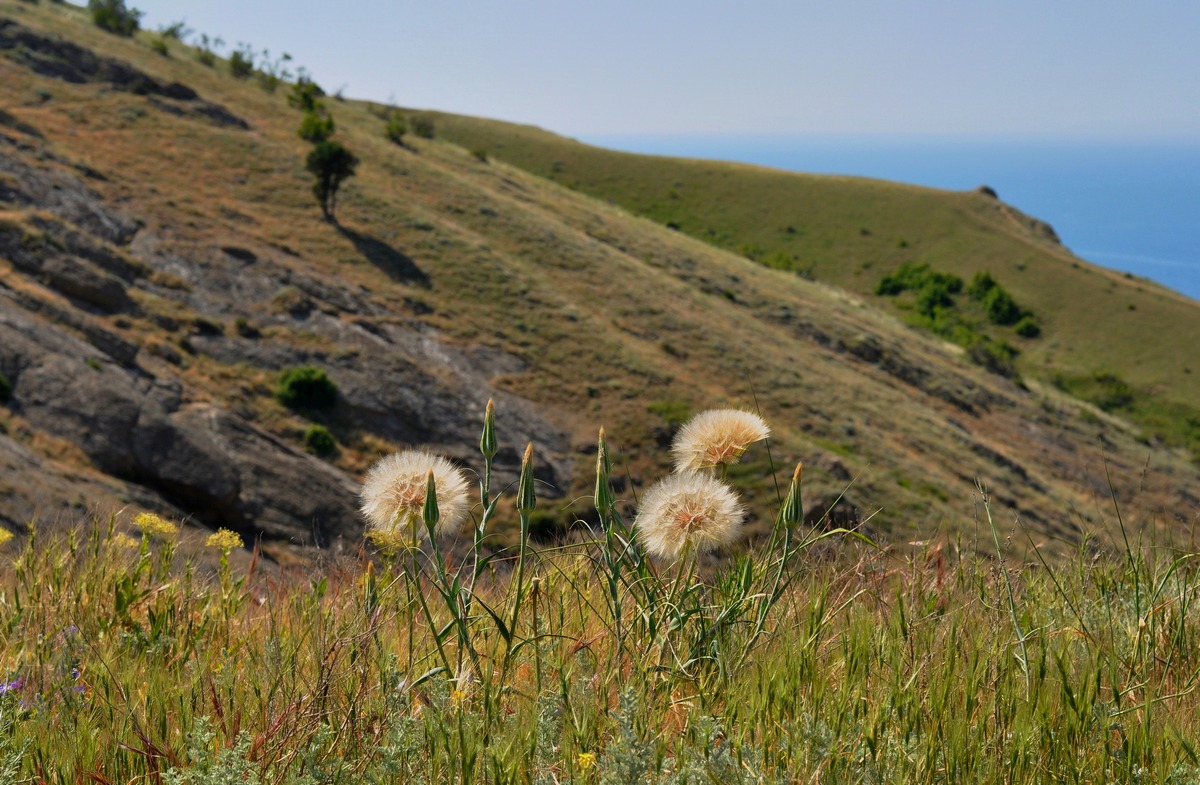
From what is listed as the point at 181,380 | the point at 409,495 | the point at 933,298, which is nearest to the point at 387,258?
the point at 181,380

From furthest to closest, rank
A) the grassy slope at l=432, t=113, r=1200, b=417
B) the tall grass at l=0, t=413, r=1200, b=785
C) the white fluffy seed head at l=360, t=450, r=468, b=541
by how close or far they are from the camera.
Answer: the grassy slope at l=432, t=113, r=1200, b=417 < the white fluffy seed head at l=360, t=450, r=468, b=541 < the tall grass at l=0, t=413, r=1200, b=785

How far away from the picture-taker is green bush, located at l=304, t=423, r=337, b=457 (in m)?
21.7

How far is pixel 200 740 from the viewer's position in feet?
5.69

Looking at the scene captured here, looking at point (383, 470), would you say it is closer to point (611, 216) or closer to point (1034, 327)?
point (611, 216)

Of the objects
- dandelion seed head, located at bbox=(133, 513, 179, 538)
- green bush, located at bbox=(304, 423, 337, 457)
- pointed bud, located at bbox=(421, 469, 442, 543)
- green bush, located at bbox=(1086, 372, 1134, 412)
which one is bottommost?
green bush, located at bbox=(304, 423, 337, 457)

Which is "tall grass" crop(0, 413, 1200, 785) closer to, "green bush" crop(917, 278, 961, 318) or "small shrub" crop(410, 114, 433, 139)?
"small shrub" crop(410, 114, 433, 139)

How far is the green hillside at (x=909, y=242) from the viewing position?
220 ft

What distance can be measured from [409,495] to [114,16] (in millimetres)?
61884

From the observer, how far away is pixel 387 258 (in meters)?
32.5

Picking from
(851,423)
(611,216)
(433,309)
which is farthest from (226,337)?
(611,216)

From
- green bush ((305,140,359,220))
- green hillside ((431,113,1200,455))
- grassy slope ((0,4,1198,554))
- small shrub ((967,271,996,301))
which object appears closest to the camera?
grassy slope ((0,4,1198,554))

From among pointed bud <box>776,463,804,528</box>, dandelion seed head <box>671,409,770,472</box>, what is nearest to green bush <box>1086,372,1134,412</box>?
dandelion seed head <box>671,409,770,472</box>

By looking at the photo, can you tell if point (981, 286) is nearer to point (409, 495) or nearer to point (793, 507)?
point (793, 507)

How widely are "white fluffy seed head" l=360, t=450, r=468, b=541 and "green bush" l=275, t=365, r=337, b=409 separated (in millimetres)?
21887
